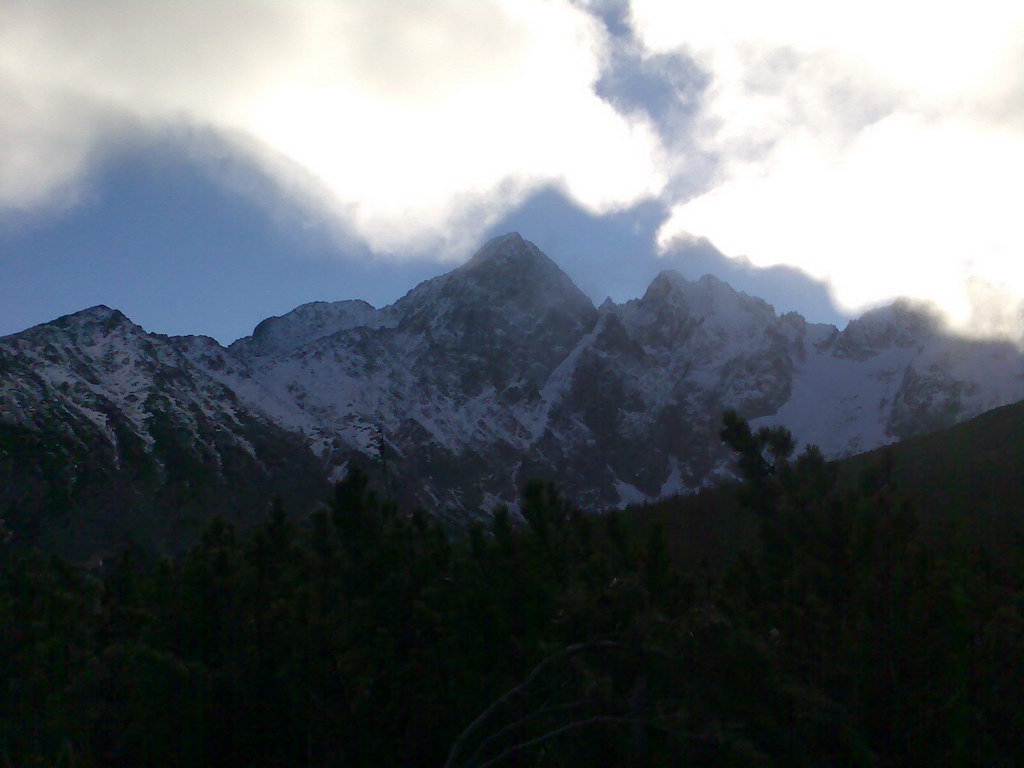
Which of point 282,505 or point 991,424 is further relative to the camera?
point 991,424

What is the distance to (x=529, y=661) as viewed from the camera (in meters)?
14.5

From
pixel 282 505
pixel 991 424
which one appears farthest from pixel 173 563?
pixel 991 424

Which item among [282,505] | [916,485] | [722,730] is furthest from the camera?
[916,485]

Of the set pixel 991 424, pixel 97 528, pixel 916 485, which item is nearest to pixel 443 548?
pixel 916 485

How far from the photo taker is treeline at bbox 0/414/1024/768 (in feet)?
35.4

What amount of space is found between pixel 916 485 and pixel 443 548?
119ft

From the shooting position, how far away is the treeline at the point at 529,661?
10781mm

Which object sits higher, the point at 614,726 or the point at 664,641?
the point at 664,641

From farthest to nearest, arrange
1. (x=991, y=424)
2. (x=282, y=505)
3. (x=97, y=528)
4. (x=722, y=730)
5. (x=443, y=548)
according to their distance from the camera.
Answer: (x=97, y=528) < (x=991, y=424) < (x=282, y=505) < (x=443, y=548) < (x=722, y=730)

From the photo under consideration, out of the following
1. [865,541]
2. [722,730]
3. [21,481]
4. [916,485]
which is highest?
[21,481]

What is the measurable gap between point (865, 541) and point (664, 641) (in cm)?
872

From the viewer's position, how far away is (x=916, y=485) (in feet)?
157

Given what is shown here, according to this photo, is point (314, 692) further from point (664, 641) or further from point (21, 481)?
point (21, 481)

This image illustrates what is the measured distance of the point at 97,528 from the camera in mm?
188625
